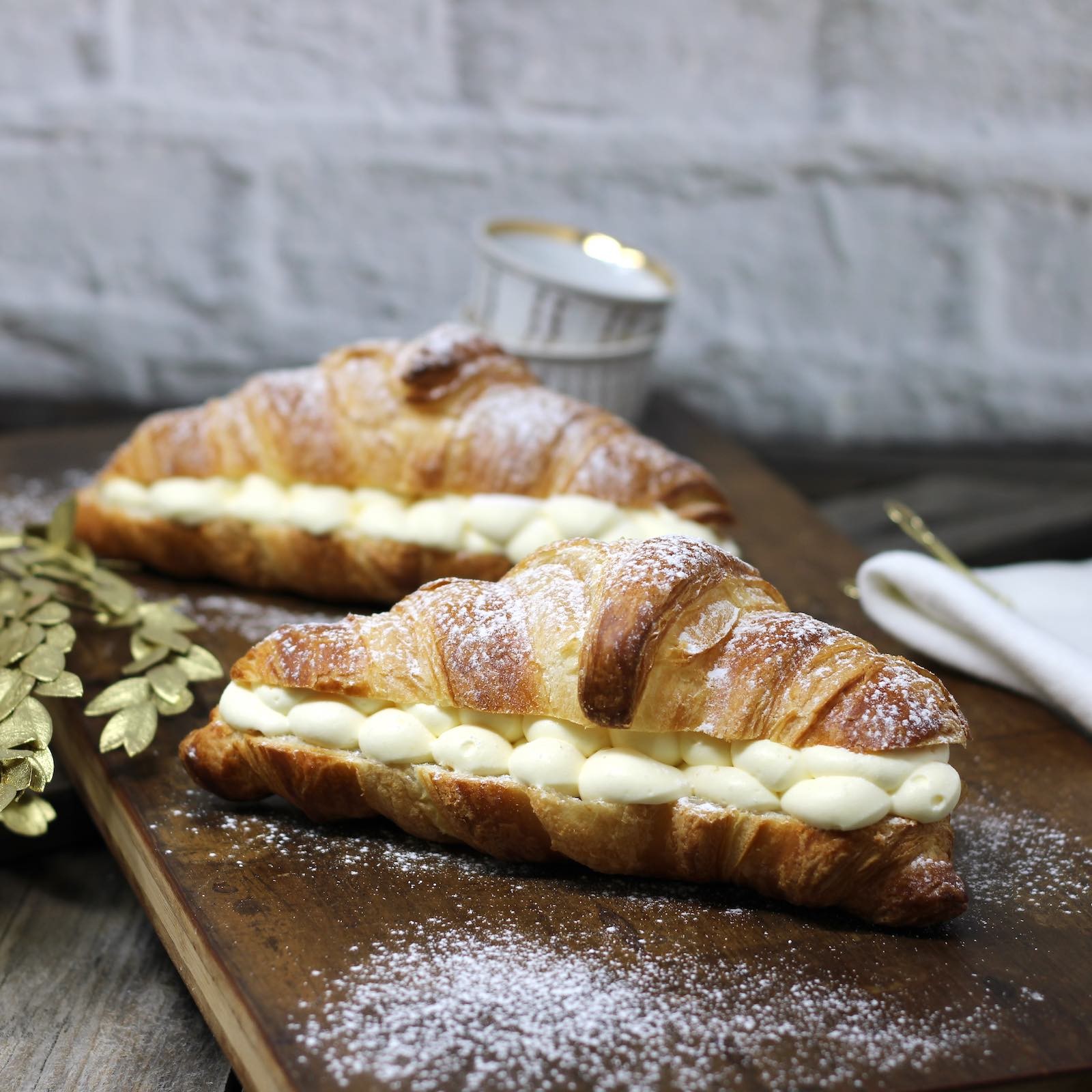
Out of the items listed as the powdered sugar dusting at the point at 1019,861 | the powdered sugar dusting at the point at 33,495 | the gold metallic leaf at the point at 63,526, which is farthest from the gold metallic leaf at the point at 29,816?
the powdered sugar dusting at the point at 1019,861

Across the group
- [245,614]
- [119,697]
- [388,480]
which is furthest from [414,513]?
[119,697]

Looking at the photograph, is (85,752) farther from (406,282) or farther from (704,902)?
(406,282)

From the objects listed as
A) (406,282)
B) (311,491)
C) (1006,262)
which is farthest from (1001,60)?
(311,491)

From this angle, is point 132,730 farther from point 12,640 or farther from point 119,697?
point 12,640

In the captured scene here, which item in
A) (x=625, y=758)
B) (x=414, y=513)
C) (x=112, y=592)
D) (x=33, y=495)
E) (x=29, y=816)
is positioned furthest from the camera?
(x=33, y=495)

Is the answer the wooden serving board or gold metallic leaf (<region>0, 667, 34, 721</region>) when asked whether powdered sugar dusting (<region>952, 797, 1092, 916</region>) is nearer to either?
the wooden serving board

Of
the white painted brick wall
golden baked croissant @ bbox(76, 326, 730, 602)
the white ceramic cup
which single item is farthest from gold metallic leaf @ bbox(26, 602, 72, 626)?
the white painted brick wall
